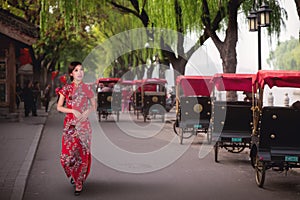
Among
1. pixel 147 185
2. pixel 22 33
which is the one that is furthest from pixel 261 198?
pixel 22 33

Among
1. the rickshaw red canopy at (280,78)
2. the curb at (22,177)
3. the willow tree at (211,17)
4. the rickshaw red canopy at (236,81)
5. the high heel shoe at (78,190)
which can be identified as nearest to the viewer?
the curb at (22,177)

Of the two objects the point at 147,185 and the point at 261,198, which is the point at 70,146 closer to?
the point at 147,185

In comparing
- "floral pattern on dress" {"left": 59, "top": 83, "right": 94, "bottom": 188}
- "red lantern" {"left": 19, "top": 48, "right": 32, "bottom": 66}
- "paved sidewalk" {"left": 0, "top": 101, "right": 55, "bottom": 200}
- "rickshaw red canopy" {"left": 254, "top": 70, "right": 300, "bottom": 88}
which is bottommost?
"paved sidewalk" {"left": 0, "top": 101, "right": 55, "bottom": 200}

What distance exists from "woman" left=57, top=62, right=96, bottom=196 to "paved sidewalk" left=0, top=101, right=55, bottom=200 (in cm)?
82

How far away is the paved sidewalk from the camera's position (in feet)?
24.8

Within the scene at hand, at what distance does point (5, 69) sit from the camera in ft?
77.7

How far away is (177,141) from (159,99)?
7.97m

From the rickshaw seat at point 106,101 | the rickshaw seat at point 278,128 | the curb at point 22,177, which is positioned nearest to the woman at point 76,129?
the curb at point 22,177

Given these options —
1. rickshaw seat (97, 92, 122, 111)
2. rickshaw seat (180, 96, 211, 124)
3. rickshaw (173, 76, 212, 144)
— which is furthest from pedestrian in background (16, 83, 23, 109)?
rickshaw seat (180, 96, 211, 124)

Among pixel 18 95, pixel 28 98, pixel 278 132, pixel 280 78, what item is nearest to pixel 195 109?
pixel 280 78

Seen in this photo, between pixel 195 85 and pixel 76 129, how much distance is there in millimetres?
9301

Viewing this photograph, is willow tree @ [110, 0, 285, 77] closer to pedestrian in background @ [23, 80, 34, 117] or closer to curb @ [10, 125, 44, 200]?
pedestrian in background @ [23, 80, 34, 117]

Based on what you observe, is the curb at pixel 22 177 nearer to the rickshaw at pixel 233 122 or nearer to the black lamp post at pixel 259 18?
the rickshaw at pixel 233 122

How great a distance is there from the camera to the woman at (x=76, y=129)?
7574mm
